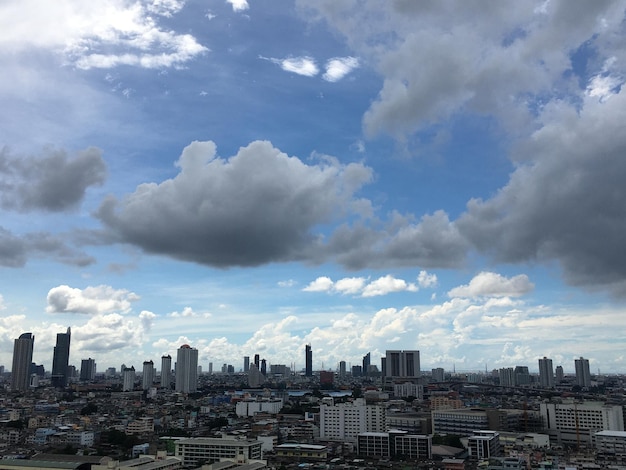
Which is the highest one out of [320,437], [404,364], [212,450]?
[404,364]

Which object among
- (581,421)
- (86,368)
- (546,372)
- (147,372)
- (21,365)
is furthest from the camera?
(86,368)

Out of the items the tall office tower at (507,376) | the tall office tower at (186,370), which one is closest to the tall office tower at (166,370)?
the tall office tower at (186,370)

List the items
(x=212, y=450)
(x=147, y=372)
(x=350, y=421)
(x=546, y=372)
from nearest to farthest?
(x=212, y=450)
(x=350, y=421)
(x=147, y=372)
(x=546, y=372)

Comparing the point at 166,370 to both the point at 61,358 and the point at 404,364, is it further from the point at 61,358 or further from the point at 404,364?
the point at 404,364

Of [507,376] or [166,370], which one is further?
[507,376]

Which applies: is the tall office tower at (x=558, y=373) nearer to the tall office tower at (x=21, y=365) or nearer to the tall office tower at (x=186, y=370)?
the tall office tower at (x=186, y=370)

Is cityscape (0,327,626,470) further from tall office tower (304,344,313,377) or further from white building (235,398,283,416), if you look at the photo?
tall office tower (304,344,313,377)

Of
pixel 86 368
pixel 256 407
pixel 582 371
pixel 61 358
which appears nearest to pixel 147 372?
pixel 61 358

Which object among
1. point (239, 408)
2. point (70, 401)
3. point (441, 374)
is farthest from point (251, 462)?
point (441, 374)
